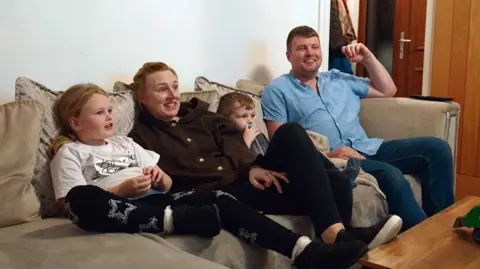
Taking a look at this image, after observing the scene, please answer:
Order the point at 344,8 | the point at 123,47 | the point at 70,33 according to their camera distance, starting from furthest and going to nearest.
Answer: the point at 344,8 → the point at 123,47 → the point at 70,33

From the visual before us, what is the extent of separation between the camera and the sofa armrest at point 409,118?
2.74 m

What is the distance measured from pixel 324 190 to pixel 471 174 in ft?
7.50

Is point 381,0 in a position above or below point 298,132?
above

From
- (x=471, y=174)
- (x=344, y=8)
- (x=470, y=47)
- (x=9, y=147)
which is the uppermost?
(x=344, y=8)

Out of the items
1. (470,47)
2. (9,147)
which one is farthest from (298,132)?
(470,47)

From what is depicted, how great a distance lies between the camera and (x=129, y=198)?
1798mm

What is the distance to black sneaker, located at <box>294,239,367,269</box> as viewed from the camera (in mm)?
1568

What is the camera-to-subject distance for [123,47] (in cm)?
253

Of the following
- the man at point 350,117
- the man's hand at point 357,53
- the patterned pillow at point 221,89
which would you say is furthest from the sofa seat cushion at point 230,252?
the man's hand at point 357,53

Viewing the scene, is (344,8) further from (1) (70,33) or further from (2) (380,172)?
(1) (70,33)

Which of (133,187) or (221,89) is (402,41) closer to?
(221,89)

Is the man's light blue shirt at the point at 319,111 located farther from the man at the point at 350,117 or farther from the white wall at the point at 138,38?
the white wall at the point at 138,38

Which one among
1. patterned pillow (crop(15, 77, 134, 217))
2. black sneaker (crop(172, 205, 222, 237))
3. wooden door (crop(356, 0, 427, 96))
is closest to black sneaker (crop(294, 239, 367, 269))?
black sneaker (crop(172, 205, 222, 237))

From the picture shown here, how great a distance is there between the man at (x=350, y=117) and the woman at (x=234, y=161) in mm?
484
